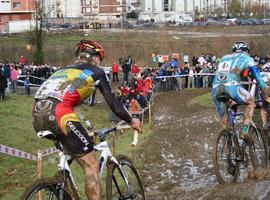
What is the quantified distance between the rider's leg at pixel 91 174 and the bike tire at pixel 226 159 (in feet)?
9.19

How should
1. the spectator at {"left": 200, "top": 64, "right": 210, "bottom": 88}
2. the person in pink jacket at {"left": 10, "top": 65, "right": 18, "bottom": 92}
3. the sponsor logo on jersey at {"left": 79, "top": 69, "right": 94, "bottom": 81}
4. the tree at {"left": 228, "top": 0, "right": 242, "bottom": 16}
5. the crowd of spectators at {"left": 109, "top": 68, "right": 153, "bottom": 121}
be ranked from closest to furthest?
the sponsor logo on jersey at {"left": 79, "top": 69, "right": 94, "bottom": 81} → the crowd of spectators at {"left": 109, "top": 68, "right": 153, "bottom": 121} → the person in pink jacket at {"left": 10, "top": 65, "right": 18, "bottom": 92} → the spectator at {"left": 200, "top": 64, "right": 210, "bottom": 88} → the tree at {"left": 228, "top": 0, "right": 242, "bottom": 16}

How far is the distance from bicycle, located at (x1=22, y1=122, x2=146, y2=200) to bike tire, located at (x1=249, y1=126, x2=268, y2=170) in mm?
2502

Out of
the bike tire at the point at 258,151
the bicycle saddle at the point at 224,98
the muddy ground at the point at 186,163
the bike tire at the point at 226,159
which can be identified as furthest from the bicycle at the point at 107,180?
the bike tire at the point at 258,151

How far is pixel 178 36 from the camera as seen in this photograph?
6925 cm

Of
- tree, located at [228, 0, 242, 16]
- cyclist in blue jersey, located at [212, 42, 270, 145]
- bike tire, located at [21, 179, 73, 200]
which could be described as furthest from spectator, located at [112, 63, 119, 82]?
tree, located at [228, 0, 242, 16]

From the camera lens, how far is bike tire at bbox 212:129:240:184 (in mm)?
7801

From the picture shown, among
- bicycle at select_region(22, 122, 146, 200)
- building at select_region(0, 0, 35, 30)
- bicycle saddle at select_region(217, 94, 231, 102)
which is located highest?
building at select_region(0, 0, 35, 30)

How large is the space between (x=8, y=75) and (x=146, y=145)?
610 inches

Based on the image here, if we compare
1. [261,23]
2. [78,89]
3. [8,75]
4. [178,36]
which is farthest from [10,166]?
[261,23]

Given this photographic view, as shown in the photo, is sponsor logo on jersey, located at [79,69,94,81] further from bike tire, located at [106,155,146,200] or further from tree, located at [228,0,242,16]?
tree, located at [228,0,242,16]

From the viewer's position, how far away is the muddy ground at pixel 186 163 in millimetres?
7168

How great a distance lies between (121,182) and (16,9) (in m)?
106

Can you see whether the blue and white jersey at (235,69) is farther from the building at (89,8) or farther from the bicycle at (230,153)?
the building at (89,8)

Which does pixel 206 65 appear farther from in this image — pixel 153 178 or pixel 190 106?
pixel 153 178
